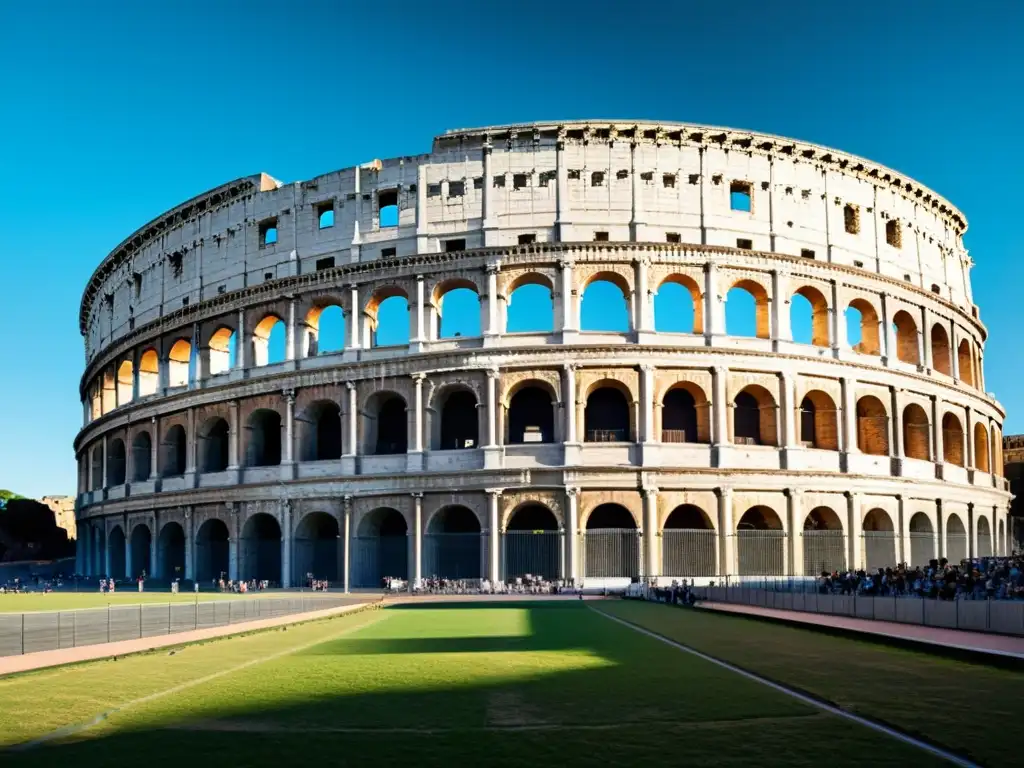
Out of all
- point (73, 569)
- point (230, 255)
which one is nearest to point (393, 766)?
point (230, 255)

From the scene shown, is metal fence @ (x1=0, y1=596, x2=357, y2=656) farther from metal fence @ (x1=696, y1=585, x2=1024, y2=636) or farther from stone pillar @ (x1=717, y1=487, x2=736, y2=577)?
stone pillar @ (x1=717, y1=487, x2=736, y2=577)

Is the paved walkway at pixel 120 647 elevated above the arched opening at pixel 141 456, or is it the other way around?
the arched opening at pixel 141 456

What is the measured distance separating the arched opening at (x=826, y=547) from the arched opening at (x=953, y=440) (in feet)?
33.8

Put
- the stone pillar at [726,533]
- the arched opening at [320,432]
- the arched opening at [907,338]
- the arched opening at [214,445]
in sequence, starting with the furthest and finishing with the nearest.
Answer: the arched opening at [214,445] → the arched opening at [907,338] → the arched opening at [320,432] → the stone pillar at [726,533]

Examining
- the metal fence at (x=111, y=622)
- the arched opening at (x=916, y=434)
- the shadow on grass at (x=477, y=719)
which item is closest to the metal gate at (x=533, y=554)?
the metal fence at (x=111, y=622)

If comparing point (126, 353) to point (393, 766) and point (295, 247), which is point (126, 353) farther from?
point (393, 766)

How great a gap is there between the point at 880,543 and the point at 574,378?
605 inches

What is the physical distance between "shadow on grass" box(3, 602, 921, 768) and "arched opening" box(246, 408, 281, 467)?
31395 millimetres

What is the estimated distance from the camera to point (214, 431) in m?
49.1

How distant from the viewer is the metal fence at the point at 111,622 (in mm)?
16734

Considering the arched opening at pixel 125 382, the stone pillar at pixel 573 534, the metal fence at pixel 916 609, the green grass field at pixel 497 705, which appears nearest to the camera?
the green grass field at pixel 497 705

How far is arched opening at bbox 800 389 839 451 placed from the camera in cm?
4294

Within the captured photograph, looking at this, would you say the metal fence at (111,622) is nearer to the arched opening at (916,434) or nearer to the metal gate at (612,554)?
the metal gate at (612,554)

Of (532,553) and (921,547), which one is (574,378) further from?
(921,547)
